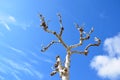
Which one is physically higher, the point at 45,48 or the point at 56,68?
the point at 45,48

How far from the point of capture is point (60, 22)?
17.4m

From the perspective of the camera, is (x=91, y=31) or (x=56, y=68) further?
(x=91, y=31)

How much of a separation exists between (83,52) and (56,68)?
8.26ft

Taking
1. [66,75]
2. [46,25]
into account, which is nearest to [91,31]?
[46,25]

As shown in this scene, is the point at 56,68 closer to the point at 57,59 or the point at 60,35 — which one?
the point at 57,59

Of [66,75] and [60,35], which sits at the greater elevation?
[60,35]

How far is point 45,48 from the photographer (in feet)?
57.2

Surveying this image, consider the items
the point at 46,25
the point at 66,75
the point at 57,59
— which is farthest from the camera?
the point at 46,25

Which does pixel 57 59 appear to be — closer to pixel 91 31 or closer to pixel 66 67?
pixel 66 67

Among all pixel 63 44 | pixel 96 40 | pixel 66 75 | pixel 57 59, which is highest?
pixel 96 40

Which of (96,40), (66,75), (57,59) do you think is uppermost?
(96,40)

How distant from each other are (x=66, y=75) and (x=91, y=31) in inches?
176

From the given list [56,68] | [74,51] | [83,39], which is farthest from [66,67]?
[83,39]

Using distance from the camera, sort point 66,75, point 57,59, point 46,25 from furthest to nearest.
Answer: point 46,25, point 57,59, point 66,75
